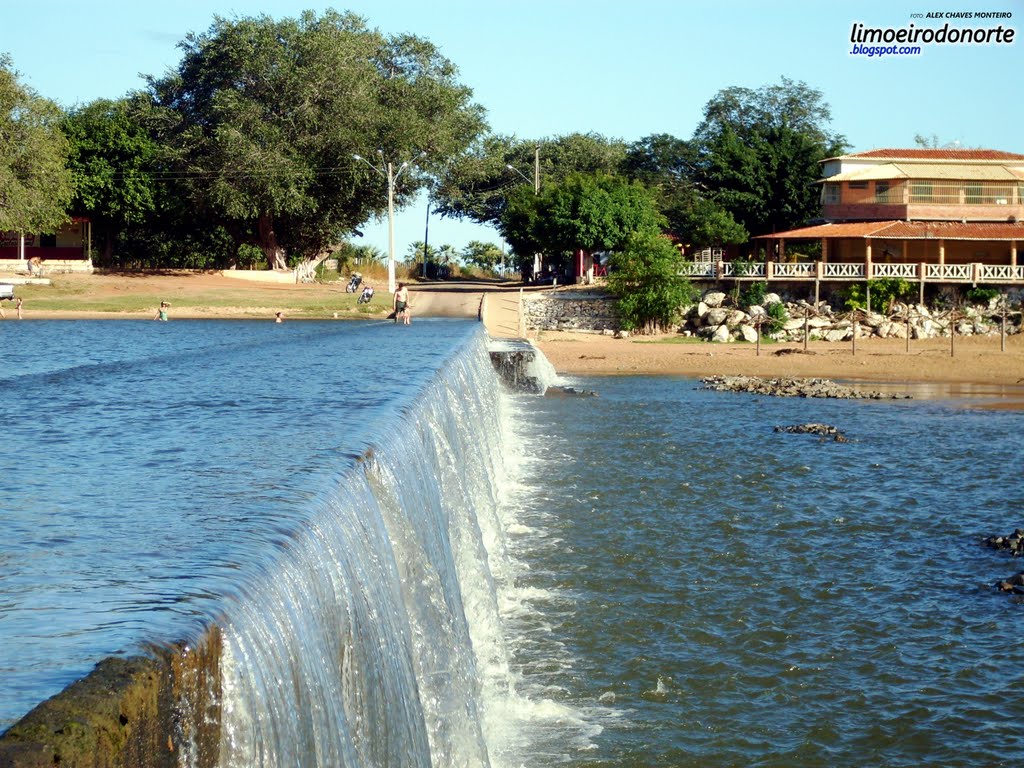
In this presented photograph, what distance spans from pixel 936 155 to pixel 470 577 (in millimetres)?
64622

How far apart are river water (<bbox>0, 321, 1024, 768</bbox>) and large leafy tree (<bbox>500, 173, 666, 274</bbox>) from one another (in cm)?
4205

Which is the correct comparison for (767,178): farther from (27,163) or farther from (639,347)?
(27,163)

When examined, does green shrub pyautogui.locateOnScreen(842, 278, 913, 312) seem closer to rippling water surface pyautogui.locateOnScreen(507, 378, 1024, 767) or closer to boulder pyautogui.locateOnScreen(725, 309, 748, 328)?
boulder pyautogui.locateOnScreen(725, 309, 748, 328)

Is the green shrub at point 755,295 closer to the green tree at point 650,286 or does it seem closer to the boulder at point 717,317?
the boulder at point 717,317

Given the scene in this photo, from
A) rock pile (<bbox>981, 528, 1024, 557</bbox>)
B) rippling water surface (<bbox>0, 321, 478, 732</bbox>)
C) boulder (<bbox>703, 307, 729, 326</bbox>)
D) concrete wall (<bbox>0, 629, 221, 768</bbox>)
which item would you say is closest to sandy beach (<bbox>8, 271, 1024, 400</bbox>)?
boulder (<bbox>703, 307, 729, 326</bbox>)

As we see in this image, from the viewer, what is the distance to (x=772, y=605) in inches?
558

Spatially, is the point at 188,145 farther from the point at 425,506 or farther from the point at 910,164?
the point at 425,506

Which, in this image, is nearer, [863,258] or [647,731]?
[647,731]

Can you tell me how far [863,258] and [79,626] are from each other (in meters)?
63.8

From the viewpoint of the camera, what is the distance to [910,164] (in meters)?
68.6

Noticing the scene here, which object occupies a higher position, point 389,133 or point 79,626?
point 389,133

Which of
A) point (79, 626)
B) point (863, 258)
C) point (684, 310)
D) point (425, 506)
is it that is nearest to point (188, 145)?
point (684, 310)

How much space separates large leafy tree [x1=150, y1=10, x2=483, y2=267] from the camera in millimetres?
66562

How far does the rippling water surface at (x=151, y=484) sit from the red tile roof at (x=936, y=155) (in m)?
54.7
